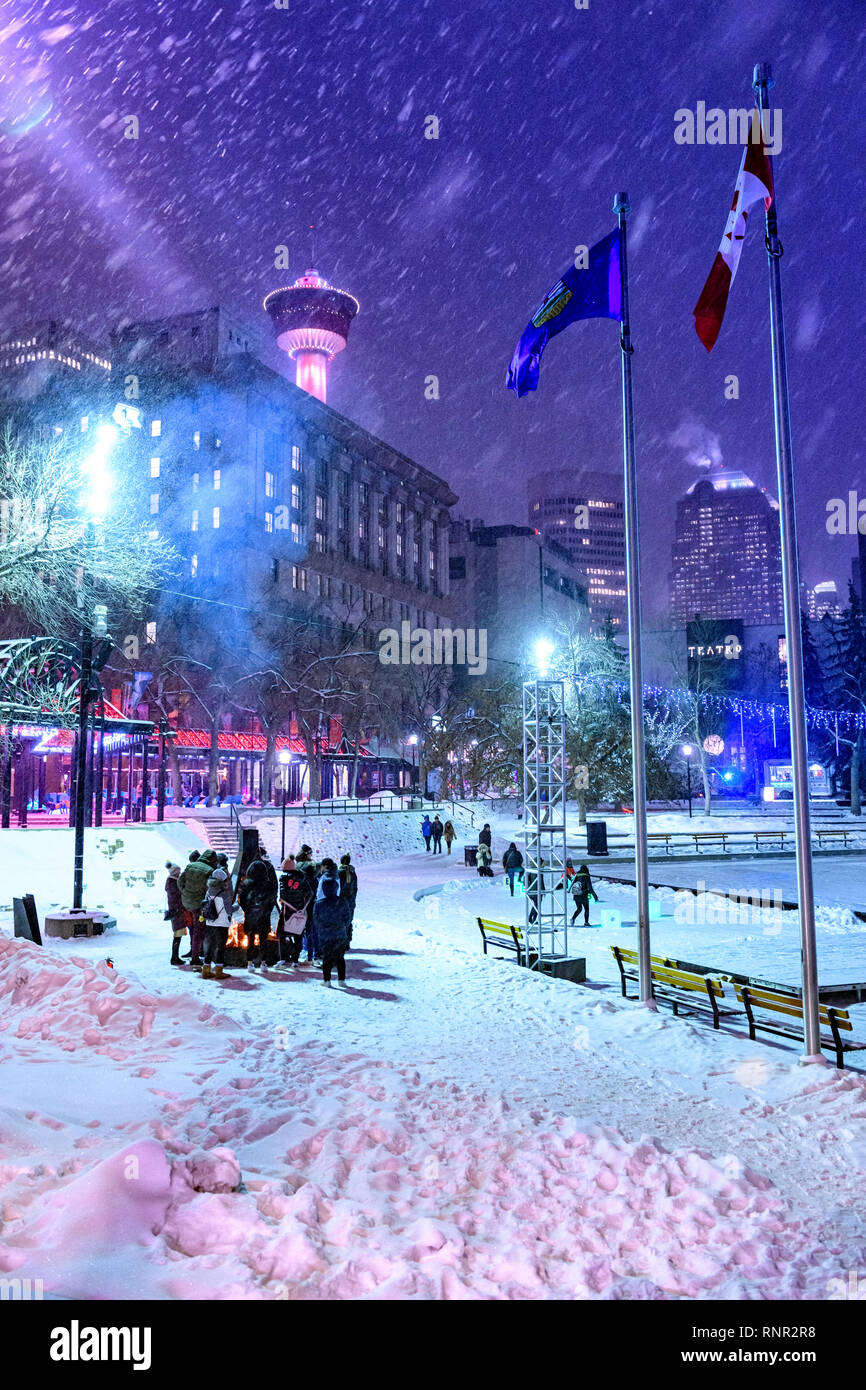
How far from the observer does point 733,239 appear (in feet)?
31.8

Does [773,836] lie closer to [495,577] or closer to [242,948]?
[242,948]

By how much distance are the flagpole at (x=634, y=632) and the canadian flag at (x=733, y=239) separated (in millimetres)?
2191

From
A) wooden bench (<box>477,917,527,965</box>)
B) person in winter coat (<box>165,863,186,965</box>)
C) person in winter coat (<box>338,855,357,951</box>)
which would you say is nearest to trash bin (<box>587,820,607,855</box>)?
wooden bench (<box>477,917,527,965</box>)

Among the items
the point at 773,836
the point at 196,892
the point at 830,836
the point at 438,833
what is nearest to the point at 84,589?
the point at 196,892

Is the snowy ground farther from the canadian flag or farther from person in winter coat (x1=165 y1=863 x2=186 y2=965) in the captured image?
the canadian flag

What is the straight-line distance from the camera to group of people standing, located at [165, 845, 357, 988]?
12508 millimetres

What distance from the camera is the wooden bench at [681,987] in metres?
10.9

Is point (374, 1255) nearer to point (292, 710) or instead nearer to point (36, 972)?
point (36, 972)

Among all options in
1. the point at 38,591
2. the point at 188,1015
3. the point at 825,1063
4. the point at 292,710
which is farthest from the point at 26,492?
the point at 292,710

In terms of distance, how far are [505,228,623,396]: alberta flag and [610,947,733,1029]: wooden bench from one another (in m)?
7.97

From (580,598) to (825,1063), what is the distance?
173 meters

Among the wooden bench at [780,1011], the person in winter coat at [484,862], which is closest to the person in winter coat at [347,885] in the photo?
the wooden bench at [780,1011]

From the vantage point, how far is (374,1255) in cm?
472
